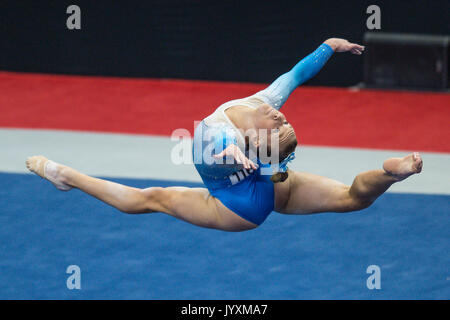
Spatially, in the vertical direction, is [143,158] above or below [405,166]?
below

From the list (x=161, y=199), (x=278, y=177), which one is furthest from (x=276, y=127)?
(x=161, y=199)

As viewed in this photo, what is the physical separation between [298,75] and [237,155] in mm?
1007

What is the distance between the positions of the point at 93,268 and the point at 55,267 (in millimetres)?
229

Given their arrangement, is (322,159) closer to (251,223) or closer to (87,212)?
(87,212)

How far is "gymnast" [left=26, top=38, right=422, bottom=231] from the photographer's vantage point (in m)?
3.41

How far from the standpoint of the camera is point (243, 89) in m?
8.38

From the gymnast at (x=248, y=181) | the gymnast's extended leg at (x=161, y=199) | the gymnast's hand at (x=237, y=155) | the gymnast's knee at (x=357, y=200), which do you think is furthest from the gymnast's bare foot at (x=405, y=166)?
the gymnast's extended leg at (x=161, y=199)

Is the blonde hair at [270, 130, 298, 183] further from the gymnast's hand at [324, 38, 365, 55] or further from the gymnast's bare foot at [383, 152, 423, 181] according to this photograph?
the gymnast's hand at [324, 38, 365, 55]

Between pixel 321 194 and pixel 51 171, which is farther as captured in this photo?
pixel 51 171

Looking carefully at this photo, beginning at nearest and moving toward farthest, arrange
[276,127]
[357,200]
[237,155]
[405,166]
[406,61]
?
1. [237,155]
2. [405,166]
3. [276,127]
4. [357,200]
5. [406,61]

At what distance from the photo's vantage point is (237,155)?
10.1ft

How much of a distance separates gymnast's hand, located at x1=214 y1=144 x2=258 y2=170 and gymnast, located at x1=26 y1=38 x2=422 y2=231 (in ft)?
0.25

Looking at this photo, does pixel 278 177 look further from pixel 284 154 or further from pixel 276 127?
pixel 276 127

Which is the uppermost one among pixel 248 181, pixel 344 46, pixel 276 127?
pixel 344 46
